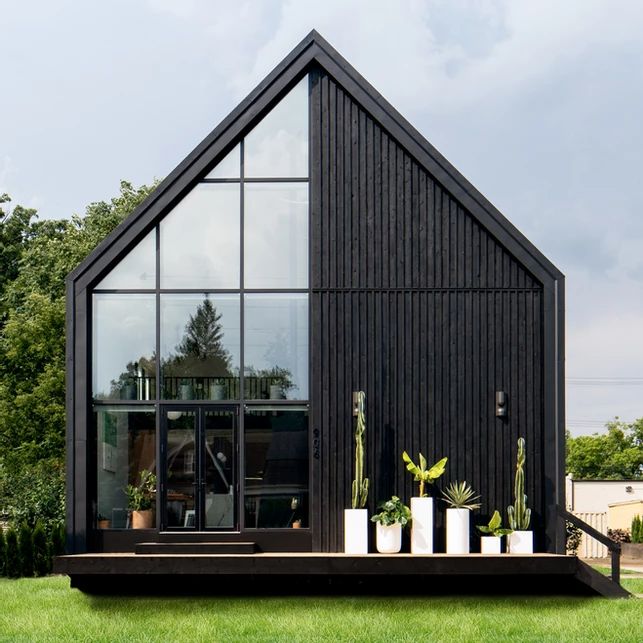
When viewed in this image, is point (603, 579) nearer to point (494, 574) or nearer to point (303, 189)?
point (494, 574)

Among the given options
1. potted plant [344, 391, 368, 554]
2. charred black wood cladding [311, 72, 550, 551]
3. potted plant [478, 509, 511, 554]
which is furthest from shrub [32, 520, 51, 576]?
potted plant [478, 509, 511, 554]

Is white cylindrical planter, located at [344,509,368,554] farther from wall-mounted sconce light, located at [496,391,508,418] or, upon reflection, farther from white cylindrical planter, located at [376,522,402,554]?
wall-mounted sconce light, located at [496,391,508,418]

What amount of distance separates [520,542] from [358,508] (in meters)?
2.40

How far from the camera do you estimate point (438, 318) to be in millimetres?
17062

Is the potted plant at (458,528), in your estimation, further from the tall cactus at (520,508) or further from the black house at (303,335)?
the tall cactus at (520,508)

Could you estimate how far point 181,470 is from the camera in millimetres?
16797

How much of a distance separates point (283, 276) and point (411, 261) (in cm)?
196

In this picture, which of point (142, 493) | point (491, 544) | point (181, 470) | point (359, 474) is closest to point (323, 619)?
point (359, 474)

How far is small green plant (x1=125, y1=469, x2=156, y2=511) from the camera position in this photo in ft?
55.1

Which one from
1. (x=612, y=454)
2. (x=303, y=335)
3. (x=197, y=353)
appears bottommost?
(x=612, y=454)

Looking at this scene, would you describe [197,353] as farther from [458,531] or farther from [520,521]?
[520,521]

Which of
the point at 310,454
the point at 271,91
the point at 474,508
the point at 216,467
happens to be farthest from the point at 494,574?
the point at 271,91

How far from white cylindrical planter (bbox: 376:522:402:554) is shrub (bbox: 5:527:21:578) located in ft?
32.8

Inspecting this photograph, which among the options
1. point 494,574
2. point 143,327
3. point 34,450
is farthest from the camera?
point 34,450
